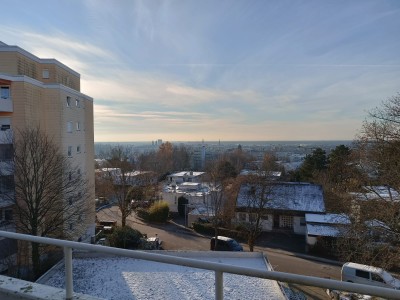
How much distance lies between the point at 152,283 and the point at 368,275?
1083cm

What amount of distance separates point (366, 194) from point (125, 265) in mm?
10065

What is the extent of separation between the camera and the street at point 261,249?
17828mm

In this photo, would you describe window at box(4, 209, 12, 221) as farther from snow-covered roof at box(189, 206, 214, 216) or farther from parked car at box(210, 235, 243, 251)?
snow-covered roof at box(189, 206, 214, 216)

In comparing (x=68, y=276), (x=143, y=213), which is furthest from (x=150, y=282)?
(x=143, y=213)

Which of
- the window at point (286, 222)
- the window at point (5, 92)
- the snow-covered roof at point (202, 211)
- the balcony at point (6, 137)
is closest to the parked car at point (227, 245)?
the snow-covered roof at point (202, 211)

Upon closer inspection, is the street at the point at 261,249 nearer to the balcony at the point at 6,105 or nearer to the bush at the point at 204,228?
the bush at the point at 204,228

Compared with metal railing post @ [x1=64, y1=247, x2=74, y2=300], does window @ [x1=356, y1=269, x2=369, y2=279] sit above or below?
below

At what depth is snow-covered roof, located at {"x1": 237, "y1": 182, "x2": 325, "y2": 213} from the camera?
26.1 m

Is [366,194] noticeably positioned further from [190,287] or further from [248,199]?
[248,199]

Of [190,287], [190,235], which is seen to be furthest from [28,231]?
[190,235]

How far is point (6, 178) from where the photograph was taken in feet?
48.1

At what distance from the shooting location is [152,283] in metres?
8.80

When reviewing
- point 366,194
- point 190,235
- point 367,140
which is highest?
point 367,140

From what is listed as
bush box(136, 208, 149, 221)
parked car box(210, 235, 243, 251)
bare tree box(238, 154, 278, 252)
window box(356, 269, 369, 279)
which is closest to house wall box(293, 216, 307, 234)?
bare tree box(238, 154, 278, 252)
